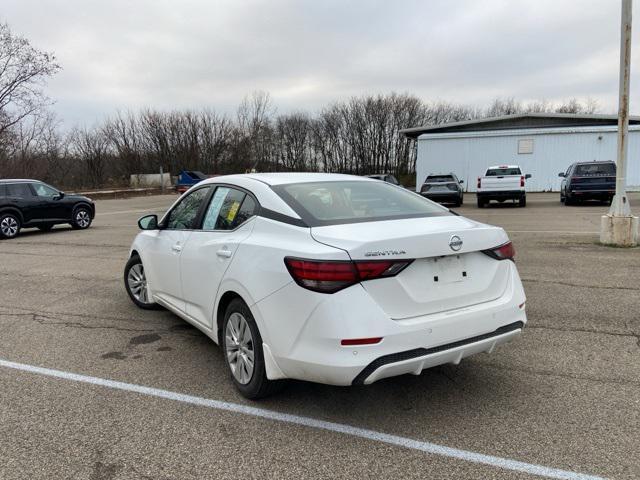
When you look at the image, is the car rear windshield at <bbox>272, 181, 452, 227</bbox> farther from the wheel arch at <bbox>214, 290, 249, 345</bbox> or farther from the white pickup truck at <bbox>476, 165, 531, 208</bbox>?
the white pickup truck at <bbox>476, 165, 531, 208</bbox>

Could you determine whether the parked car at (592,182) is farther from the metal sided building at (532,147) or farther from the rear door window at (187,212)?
the rear door window at (187,212)

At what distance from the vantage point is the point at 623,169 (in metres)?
9.16

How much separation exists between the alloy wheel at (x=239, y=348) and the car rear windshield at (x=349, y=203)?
0.88 meters

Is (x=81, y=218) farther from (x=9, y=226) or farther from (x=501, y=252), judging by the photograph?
(x=501, y=252)

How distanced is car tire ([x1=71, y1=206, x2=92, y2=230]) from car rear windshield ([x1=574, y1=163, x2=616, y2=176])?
60.1ft

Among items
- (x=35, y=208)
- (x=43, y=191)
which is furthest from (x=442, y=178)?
(x=35, y=208)

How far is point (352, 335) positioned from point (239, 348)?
1081mm

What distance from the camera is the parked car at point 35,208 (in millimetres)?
14195

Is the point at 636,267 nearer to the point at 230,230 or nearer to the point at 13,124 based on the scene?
the point at 230,230

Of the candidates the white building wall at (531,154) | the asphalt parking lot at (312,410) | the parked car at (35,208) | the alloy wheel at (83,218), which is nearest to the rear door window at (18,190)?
the parked car at (35,208)

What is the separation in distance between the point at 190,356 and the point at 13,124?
40931 millimetres

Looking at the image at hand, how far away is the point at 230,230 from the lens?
381cm

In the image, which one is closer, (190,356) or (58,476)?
(58,476)

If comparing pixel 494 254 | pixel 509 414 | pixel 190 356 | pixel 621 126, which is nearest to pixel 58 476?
pixel 190 356
